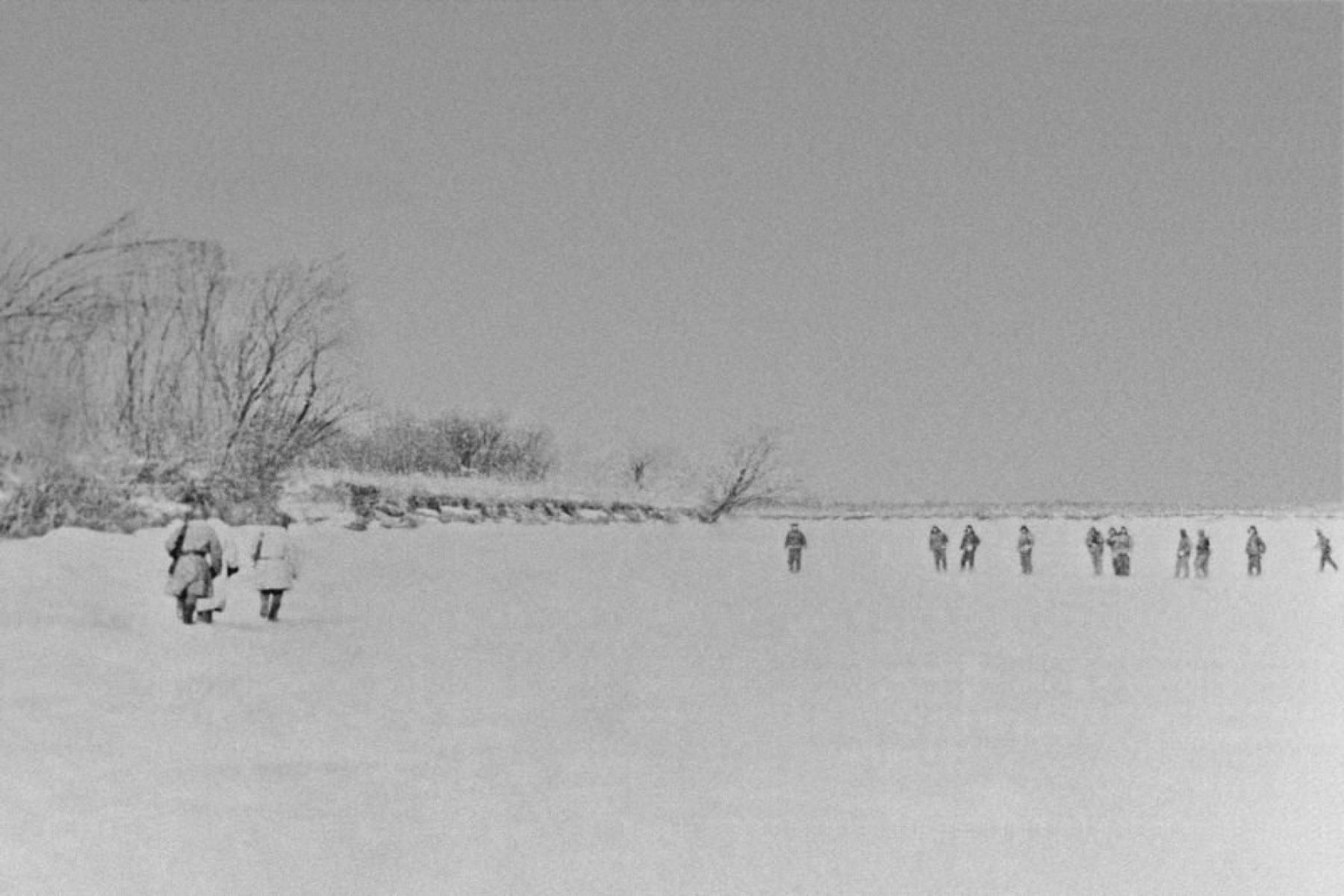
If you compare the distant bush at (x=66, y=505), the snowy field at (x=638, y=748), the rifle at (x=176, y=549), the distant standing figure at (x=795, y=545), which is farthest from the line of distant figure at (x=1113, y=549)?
the rifle at (x=176, y=549)

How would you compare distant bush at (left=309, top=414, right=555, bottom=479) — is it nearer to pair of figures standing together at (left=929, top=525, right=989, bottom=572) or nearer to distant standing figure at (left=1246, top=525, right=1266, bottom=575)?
pair of figures standing together at (left=929, top=525, right=989, bottom=572)

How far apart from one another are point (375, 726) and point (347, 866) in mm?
1915

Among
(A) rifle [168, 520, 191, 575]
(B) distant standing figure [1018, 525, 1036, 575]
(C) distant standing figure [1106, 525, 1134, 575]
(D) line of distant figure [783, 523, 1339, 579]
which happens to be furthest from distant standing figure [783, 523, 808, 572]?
(A) rifle [168, 520, 191, 575]

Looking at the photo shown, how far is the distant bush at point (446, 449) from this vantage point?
17792 mm

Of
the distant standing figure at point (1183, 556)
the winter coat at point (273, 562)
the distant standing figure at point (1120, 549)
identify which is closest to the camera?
the winter coat at point (273, 562)

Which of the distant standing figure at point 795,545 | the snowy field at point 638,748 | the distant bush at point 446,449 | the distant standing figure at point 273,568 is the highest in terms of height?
the distant bush at point 446,449

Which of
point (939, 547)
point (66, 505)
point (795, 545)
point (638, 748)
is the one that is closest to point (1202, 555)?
point (939, 547)

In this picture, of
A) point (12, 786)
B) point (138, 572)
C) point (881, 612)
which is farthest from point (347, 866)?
point (881, 612)

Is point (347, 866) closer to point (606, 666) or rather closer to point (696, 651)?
point (606, 666)

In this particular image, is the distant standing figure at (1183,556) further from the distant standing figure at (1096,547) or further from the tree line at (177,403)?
the tree line at (177,403)

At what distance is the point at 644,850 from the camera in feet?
12.1

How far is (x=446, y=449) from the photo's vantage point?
21266 millimetres

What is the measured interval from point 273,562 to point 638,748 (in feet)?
16.2

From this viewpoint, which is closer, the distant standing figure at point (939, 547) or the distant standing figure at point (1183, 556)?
the distant standing figure at point (1183, 556)
